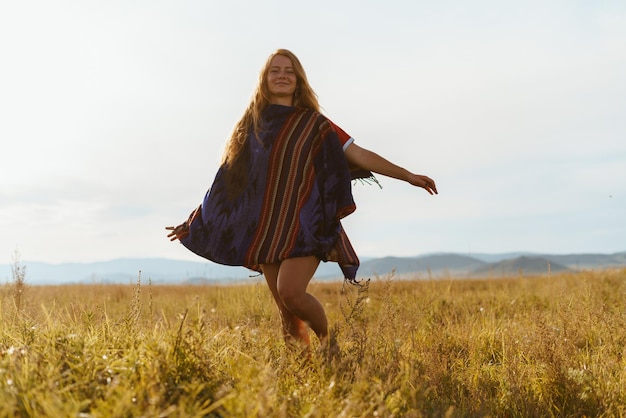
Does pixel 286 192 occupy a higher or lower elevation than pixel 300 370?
higher

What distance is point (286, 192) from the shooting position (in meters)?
4.32

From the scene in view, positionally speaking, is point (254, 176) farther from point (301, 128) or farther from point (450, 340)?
point (450, 340)

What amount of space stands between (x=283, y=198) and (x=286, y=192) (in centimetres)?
5

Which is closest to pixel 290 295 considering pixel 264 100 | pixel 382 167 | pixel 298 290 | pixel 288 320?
pixel 298 290

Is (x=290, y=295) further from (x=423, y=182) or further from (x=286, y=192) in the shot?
(x=423, y=182)

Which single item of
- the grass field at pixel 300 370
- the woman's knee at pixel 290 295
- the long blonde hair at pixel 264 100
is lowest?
the grass field at pixel 300 370

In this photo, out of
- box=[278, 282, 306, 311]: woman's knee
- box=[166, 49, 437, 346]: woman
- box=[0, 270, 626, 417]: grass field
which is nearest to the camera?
box=[0, 270, 626, 417]: grass field

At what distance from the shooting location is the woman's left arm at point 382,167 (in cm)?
435

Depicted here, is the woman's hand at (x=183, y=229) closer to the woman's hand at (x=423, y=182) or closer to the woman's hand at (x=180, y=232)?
the woman's hand at (x=180, y=232)

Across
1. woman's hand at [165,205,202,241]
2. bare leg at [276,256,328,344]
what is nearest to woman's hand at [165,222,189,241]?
woman's hand at [165,205,202,241]

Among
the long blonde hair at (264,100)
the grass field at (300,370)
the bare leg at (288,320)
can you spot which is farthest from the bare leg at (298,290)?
the long blonde hair at (264,100)

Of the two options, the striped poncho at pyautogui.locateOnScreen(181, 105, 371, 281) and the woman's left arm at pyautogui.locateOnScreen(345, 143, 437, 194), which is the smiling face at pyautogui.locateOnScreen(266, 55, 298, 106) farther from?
the woman's left arm at pyautogui.locateOnScreen(345, 143, 437, 194)

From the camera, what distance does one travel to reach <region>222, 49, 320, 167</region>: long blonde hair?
4.62 m

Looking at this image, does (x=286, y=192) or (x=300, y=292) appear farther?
(x=286, y=192)
